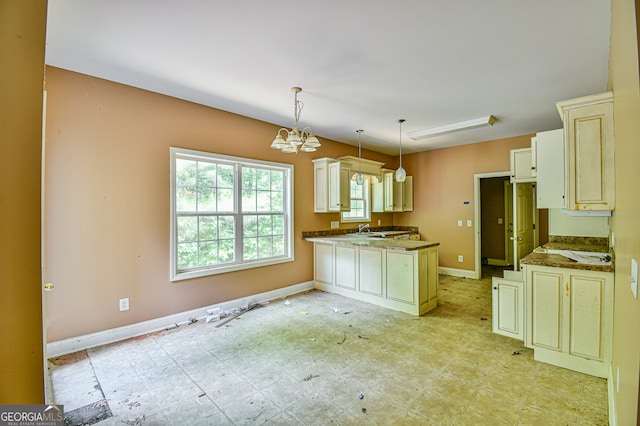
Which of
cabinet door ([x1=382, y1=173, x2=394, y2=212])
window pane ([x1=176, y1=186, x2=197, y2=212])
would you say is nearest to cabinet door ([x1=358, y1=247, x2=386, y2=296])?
cabinet door ([x1=382, y1=173, x2=394, y2=212])

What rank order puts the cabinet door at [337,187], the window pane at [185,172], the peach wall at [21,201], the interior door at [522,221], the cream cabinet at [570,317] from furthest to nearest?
the cabinet door at [337,187], the interior door at [522,221], the window pane at [185,172], the cream cabinet at [570,317], the peach wall at [21,201]

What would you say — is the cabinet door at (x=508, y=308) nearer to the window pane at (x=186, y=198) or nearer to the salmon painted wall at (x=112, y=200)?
the salmon painted wall at (x=112, y=200)

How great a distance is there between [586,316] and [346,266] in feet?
9.16

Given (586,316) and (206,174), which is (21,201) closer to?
(206,174)

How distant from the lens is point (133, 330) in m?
3.05

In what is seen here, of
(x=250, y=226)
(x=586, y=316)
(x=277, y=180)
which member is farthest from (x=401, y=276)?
(x=277, y=180)

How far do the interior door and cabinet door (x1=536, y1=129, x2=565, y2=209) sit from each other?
2.05 metres

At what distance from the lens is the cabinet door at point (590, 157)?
2086 mm

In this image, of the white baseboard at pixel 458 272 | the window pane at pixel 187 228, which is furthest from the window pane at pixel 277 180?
the white baseboard at pixel 458 272

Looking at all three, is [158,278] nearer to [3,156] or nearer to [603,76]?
[3,156]

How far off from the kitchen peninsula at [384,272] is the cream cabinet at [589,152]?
1.76 meters

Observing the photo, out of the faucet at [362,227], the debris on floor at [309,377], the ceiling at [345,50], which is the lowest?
the debris on floor at [309,377]

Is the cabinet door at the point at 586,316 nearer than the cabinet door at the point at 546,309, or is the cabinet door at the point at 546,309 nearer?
the cabinet door at the point at 586,316

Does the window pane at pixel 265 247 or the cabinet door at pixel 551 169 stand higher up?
the cabinet door at pixel 551 169
